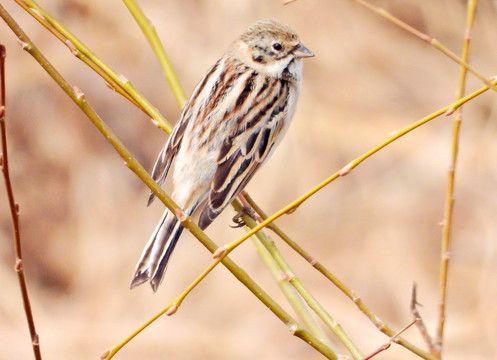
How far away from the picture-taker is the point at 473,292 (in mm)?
5797

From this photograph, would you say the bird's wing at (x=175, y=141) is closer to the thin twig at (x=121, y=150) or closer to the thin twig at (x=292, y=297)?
the thin twig at (x=292, y=297)

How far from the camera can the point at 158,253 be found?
2.59m

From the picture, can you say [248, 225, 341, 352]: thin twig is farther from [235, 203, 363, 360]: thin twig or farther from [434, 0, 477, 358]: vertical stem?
[434, 0, 477, 358]: vertical stem

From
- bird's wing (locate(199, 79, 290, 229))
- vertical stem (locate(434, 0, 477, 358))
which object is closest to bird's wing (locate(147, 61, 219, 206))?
bird's wing (locate(199, 79, 290, 229))

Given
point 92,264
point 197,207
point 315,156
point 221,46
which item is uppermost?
point 221,46

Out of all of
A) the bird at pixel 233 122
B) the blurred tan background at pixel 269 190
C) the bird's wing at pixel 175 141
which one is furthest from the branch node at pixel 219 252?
the blurred tan background at pixel 269 190

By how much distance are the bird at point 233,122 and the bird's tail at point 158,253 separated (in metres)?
0.01

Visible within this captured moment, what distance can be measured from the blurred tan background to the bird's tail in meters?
2.82

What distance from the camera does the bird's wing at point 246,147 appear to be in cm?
281

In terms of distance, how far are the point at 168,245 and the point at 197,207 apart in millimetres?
301

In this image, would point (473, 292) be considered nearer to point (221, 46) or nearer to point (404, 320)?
point (404, 320)

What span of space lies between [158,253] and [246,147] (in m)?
0.58

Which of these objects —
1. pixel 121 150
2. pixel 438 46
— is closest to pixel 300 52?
pixel 438 46

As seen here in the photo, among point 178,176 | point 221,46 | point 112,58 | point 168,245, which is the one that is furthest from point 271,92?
point 112,58
